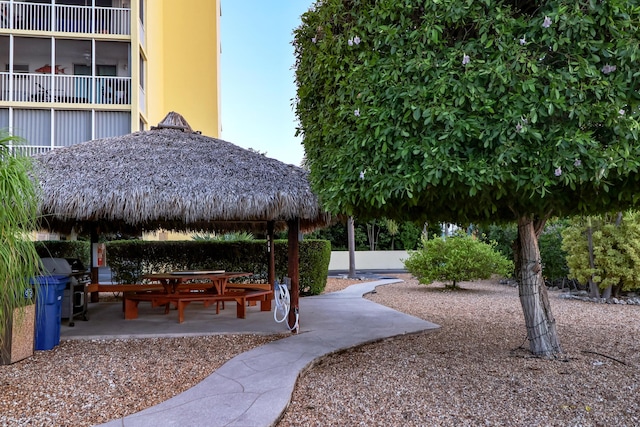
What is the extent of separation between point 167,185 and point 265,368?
318cm

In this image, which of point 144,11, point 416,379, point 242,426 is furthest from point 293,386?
point 144,11

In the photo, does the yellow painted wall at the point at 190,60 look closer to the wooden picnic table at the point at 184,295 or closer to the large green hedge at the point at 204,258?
the large green hedge at the point at 204,258

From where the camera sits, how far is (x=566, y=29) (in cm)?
396

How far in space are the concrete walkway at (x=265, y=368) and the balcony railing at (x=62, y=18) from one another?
1165 centimetres

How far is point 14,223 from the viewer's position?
4059mm

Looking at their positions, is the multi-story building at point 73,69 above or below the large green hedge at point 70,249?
above

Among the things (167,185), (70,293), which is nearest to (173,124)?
(167,185)

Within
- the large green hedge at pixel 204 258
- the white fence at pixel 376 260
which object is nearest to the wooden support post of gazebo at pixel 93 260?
the large green hedge at pixel 204 258

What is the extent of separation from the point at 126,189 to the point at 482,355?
5462 mm

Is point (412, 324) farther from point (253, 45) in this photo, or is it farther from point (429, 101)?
point (253, 45)

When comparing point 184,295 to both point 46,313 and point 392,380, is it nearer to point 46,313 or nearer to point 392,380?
point 46,313

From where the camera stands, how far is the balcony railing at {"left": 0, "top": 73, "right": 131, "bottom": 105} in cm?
1552

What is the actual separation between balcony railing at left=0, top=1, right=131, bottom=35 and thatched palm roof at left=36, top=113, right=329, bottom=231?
410 inches

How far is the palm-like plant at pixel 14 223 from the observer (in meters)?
3.97
